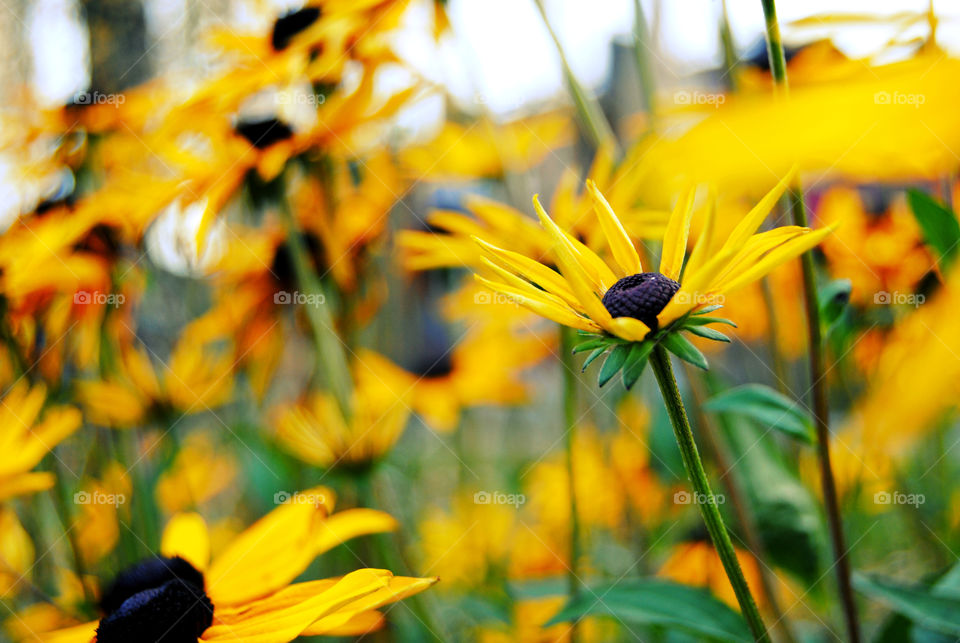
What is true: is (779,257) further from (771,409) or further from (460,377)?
(460,377)

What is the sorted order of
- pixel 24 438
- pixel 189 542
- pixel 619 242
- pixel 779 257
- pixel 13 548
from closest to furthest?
pixel 779 257
pixel 619 242
pixel 189 542
pixel 24 438
pixel 13 548

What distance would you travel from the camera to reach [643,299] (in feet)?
1.28

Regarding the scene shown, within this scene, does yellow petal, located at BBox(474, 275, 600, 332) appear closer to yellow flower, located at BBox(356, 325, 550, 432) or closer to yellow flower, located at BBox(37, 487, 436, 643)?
yellow flower, located at BBox(37, 487, 436, 643)

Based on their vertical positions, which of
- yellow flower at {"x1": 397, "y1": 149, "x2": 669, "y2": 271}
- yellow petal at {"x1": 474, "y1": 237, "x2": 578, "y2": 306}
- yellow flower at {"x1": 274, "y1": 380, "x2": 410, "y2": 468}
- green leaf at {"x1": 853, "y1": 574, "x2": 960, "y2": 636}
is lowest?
green leaf at {"x1": 853, "y1": 574, "x2": 960, "y2": 636}

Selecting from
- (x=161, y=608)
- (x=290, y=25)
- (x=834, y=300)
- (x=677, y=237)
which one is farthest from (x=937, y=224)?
(x=290, y=25)

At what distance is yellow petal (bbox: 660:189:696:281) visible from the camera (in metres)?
0.43

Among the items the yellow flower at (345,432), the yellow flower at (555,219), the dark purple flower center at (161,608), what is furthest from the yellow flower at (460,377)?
the dark purple flower center at (161,608)

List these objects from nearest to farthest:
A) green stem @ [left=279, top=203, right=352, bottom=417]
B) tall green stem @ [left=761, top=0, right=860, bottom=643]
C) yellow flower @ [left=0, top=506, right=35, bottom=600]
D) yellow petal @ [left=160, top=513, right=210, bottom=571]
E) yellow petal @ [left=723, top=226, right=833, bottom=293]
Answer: yellow petal @ [left=723, top=226, right=833, bottom=293]
tall green stem @ [left=761, top=0, right=860, bottom=643]
yellow petal @ [left=160, top=513, right=210, bottom=571]
green stem @ [left=279, top=203, right=352, bottom=417]
yellow flower @ [left=0, top=506, right=35, bottom=600]

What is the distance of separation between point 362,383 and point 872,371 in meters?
0.72

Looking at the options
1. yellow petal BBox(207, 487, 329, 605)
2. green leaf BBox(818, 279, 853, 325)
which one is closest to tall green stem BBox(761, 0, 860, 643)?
green leaf BBox(818, 279, 853, 325)

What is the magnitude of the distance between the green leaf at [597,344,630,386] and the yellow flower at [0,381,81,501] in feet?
1.89

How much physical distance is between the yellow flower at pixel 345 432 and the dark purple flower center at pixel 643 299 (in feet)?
1.71

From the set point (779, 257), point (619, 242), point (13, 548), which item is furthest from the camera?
point (13, 548)

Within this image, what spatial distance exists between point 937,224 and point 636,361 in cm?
27
